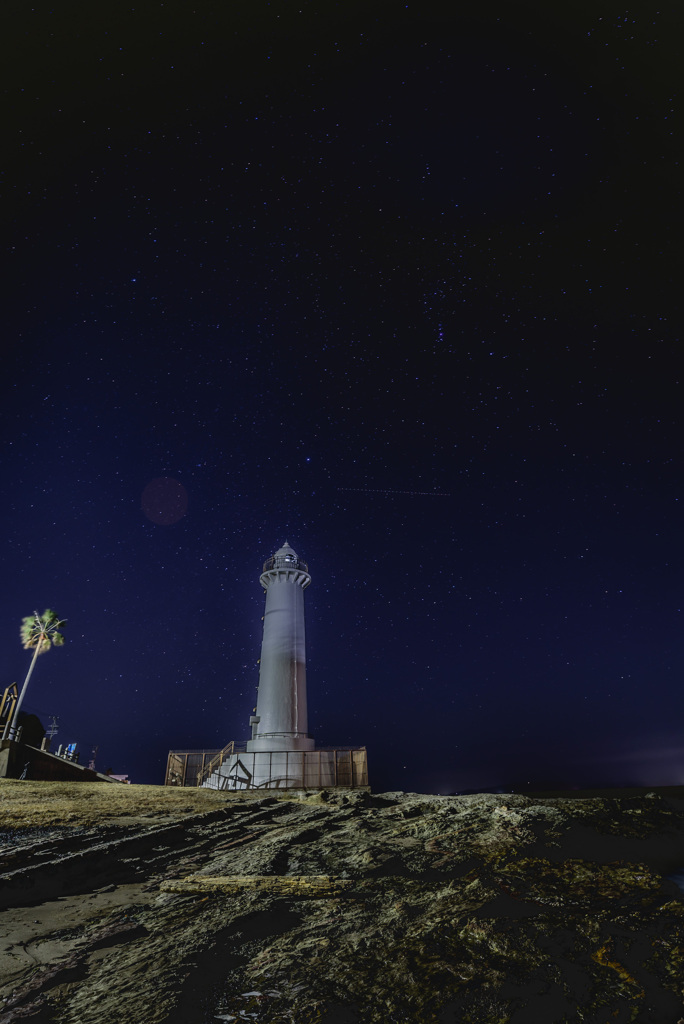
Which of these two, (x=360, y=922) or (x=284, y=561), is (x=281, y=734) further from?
(x=360, y=922)

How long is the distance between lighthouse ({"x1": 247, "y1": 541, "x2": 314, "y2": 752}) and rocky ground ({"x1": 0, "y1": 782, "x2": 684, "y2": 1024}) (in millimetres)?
21318

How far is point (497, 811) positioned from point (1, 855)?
279 inches

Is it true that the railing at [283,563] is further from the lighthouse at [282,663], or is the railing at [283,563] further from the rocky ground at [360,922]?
the rocky ground at [360,922]

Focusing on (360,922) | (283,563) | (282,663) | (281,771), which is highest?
(283,563)

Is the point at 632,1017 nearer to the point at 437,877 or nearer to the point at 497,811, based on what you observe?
the point at 437,877

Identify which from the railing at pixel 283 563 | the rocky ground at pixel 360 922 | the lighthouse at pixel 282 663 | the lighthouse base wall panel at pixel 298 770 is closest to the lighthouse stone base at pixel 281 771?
the lighthouse base wall panel at pixel 298 770

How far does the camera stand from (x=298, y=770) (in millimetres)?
22953

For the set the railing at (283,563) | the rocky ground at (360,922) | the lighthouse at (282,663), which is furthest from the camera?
the railing at (283,563)

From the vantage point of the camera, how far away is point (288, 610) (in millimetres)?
31031

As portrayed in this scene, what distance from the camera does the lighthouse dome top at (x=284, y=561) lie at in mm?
33062

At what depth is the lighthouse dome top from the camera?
33.1m

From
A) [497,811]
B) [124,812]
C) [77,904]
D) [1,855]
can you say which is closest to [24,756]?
[124,812]

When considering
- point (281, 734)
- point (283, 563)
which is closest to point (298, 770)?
point (281, 734)

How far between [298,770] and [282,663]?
719cm
